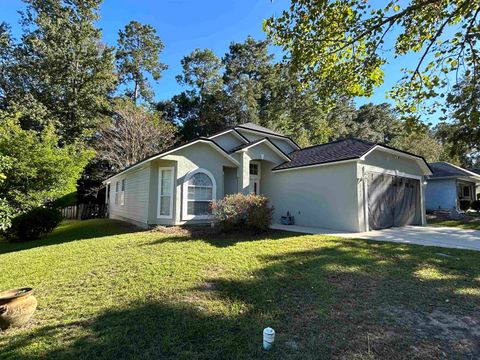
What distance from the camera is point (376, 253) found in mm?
7883

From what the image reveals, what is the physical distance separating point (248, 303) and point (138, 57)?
34718 millimetres

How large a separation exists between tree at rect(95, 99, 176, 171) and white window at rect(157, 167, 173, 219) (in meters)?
12.7

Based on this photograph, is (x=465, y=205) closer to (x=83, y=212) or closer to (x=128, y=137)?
(x=128, y=137)

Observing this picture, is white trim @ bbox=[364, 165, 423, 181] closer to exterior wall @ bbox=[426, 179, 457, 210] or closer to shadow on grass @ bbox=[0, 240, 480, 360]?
shadow on grass @ bbox=[0, 240, 480, 360]

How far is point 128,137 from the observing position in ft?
79.2

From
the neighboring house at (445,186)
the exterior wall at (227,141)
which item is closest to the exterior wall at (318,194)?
the exterior wall at (227,141)

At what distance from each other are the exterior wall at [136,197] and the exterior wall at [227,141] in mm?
5099

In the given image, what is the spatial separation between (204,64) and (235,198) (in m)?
28.0

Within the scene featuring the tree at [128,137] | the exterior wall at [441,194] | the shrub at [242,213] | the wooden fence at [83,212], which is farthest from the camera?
the wooden fence at [83,212]

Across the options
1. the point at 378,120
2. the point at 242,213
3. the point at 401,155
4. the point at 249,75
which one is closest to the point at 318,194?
the point at 242,213

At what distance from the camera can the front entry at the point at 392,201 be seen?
12751 mm

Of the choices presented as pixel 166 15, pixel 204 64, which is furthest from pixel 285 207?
pixel 204 64

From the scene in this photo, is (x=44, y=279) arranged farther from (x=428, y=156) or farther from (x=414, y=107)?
(x=428, y=156)

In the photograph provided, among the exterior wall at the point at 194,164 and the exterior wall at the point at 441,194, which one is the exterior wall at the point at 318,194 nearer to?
the exterior wall at the point at 194,164
